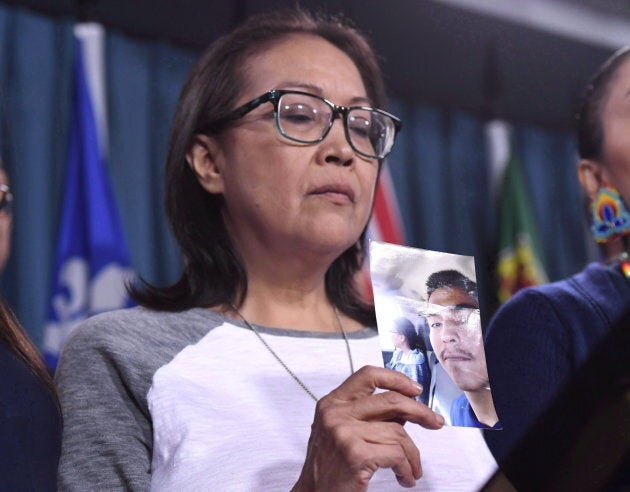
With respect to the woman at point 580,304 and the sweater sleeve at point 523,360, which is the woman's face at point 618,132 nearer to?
the woman at point 580,304

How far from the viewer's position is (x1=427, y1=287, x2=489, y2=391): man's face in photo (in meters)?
0.85

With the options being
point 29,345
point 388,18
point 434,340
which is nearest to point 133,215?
point 388,18

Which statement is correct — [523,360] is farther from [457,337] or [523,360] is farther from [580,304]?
[457,337]

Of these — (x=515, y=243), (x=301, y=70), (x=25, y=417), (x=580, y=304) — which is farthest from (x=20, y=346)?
(x=515, y=243)

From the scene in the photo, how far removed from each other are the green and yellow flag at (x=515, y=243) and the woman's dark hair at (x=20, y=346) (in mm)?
2629

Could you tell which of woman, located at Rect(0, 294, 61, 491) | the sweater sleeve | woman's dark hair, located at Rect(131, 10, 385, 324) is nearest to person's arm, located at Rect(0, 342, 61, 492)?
woman, located at Rect(0, 294, 61, 491)

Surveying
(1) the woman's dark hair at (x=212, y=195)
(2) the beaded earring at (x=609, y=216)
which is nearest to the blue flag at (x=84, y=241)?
(1) the woman's dark hair at (x=212, y=195)

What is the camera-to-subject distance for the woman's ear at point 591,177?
1369mm

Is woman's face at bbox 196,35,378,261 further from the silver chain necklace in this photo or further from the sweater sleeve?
the sweater sleeve

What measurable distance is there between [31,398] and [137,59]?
2.48 m

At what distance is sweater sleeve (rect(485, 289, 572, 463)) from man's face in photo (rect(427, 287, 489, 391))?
38cm

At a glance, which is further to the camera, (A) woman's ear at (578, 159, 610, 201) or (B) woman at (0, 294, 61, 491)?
(A) woman's ear at (578, 159, 610, 201)

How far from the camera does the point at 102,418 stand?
43.1 inches

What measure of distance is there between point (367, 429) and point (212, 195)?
25.7 inches
